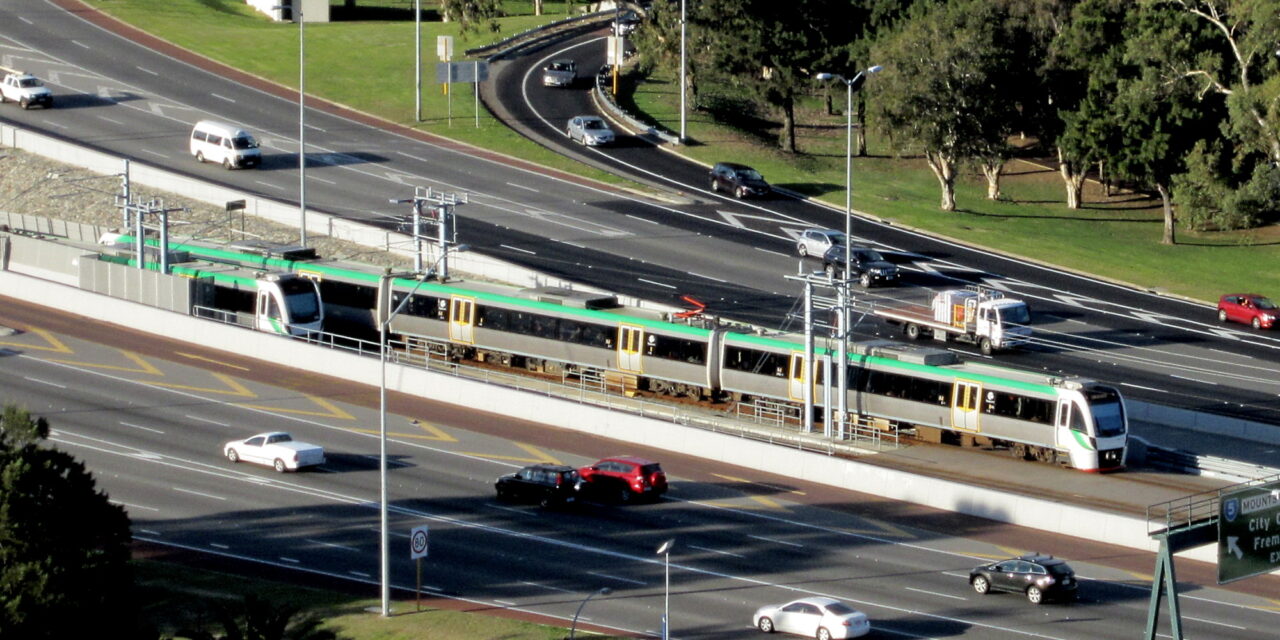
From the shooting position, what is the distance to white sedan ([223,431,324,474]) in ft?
163

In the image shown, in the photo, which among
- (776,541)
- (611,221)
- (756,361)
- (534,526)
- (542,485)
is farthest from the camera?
(611,221)

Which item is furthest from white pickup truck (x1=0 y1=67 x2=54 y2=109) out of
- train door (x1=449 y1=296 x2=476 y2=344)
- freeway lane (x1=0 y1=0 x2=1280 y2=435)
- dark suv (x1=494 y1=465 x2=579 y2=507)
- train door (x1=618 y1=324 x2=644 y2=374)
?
dark suv (x1=494 y1=465 x2=579 y2=507)

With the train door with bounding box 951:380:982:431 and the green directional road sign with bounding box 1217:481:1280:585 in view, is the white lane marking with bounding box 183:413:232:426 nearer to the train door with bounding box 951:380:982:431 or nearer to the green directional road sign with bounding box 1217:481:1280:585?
the train door with bounding box 951:380:982:431

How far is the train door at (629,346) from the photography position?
58.7 meters

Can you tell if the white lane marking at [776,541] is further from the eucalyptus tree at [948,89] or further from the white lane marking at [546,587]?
the eucalyptus tree at [948,89]

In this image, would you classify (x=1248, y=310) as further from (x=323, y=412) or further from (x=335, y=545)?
(x=335, y=545)

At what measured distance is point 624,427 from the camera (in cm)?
5466

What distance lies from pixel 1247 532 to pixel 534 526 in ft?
66.7

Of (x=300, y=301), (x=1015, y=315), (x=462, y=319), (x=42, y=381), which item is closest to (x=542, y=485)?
(x=462, y=319)

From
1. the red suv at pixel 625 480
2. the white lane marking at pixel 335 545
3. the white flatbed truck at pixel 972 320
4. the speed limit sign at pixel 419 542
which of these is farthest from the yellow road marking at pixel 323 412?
the white flatbed truck at pixel 972 320

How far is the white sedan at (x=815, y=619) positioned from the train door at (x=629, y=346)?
21907 millimetres

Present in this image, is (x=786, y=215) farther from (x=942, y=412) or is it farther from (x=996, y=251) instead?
(x=942, y=412)

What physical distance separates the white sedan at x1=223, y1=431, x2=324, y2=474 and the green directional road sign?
27680 millimetres

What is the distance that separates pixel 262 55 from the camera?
109 metres
